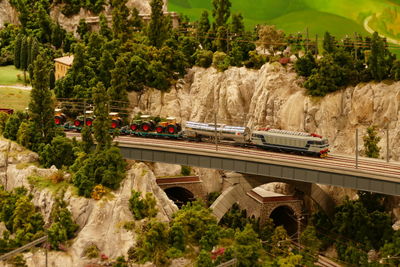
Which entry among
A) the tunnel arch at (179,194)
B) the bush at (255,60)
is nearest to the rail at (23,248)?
the tunnel arch at (179,194)

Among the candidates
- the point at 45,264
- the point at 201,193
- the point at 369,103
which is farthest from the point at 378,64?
the point at 45,264

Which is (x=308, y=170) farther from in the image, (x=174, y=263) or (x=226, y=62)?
(x=226, y=62)

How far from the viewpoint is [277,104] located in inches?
4968

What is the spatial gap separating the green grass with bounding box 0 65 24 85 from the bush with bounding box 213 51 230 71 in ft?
125

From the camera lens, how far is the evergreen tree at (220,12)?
144 m

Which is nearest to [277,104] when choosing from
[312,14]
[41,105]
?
[312,14]

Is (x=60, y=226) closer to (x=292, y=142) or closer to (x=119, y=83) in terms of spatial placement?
(x=292, y=142)

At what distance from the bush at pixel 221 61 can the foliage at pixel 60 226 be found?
1647 inches

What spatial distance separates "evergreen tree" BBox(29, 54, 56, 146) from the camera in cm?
11531

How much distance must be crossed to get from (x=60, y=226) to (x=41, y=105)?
2120 cm

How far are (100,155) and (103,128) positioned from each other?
3.67 meters

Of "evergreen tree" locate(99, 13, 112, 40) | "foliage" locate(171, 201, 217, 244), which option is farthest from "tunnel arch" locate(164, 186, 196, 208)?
"evergreen tree" locate(99, 13, 112, 40)

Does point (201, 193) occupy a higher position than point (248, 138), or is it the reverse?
point (248, 138)

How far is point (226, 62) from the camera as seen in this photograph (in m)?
135
